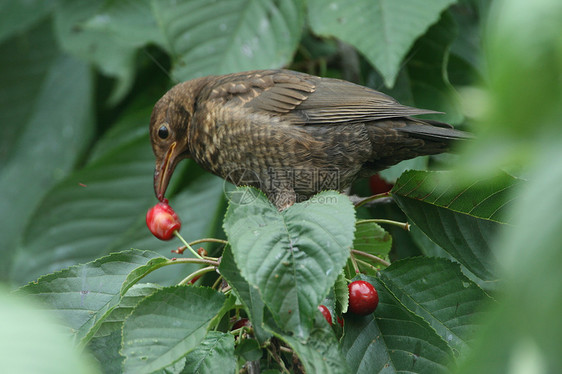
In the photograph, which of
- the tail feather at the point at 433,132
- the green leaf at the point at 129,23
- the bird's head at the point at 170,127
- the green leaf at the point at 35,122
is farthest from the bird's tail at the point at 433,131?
the green leaf at the point at 35,122

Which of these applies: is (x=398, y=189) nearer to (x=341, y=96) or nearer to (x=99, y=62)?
(x=341, y=96)

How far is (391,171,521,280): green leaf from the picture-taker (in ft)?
6.34

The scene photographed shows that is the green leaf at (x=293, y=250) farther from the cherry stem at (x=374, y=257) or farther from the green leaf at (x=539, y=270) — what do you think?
the green leaf at (x=539, y=270)

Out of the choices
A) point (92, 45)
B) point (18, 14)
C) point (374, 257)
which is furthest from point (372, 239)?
point (18, 14)

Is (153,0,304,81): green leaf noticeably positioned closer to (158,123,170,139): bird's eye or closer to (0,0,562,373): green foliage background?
(0,0,562,373): green foliage background

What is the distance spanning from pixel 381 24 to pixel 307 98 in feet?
1.79

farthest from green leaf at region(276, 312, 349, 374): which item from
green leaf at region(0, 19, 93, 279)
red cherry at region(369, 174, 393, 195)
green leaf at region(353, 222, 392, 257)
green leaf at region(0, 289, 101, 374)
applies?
green leaf at region(0, 19, 93, 279)

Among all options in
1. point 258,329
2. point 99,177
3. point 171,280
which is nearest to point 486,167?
point 258,329

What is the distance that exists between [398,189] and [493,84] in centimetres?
151

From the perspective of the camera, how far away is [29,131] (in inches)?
165

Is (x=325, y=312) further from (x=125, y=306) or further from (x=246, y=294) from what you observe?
(x=125, y=306)

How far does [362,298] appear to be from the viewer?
5.83 ft

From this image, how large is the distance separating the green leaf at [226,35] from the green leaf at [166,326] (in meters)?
1.69

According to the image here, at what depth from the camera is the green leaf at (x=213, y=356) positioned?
1.60 m
